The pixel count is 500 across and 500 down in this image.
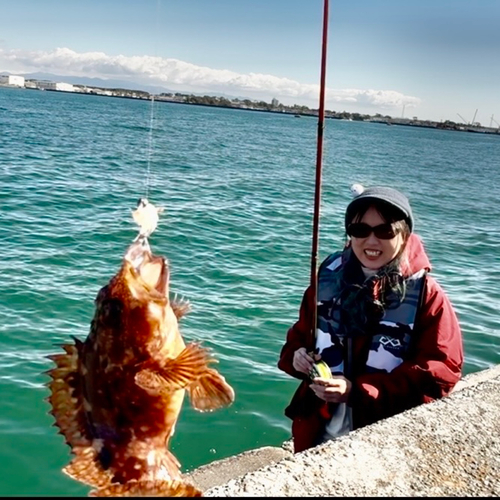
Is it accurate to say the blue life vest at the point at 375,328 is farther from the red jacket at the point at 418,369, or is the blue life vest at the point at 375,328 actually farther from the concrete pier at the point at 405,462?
the concrete pier at the point at 405,462

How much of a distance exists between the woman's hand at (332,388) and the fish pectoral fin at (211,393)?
1.17m

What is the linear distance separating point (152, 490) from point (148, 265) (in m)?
0.88

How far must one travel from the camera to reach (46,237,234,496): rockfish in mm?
2590

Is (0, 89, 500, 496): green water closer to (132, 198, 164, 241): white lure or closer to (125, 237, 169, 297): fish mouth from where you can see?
(125, 237, 169, 297): fish mouth

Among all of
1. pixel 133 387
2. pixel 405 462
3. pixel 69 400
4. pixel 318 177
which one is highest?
pixel 318 177

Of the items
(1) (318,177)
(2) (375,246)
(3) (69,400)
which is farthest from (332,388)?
(3) (69,400)

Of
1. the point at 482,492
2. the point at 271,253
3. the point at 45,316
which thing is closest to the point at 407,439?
the point at 482,492

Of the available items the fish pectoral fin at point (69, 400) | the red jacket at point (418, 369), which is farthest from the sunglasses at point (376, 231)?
the fish pectoral fin at point (69, 400)

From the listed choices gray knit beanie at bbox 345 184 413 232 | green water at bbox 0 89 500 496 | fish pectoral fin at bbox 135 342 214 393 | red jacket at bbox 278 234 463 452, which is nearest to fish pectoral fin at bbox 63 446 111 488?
fish pectoral fin at bbox 135 342 214 393

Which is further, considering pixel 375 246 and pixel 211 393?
pixel 375 246

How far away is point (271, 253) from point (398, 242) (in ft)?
39.3

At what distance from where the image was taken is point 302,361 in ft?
→ 12.9

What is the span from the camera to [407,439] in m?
3.34

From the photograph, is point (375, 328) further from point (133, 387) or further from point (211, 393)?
point (133, 387)
